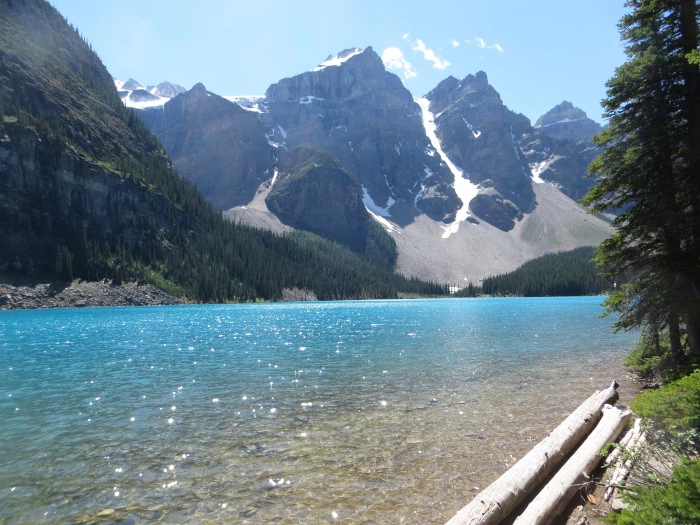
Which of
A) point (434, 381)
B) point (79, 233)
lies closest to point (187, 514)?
point (434, 381)

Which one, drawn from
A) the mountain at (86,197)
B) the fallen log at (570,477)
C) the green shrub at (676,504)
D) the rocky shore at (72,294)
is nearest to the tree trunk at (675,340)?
the fallen log at (570,477)

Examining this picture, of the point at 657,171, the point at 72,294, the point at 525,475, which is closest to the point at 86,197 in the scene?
the point at 72,294

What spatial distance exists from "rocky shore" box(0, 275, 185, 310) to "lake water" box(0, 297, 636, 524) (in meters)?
95.9

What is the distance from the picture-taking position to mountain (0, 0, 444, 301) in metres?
124

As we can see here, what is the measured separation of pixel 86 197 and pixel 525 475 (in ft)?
543

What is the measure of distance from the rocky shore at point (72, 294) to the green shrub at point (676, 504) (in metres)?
131

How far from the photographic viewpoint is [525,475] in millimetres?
9047

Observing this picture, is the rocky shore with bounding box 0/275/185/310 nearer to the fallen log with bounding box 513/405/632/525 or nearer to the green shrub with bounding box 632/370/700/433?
the fallen log with bounding box 513/405/632/525

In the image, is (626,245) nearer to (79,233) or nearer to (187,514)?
(187,514)

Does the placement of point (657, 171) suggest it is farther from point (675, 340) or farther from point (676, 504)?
point (676, 504)

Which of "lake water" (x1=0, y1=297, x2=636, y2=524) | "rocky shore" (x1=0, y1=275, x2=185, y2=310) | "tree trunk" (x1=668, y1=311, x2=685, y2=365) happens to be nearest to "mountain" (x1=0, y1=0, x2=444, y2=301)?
"rocky shore" (x1=0, y1=275, x2=185, y2=310)

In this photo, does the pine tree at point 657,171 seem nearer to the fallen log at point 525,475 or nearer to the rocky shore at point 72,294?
the fallen log at point 525,475

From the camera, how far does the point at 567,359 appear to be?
29.2 metres

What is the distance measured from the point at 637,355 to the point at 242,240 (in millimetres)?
186597
